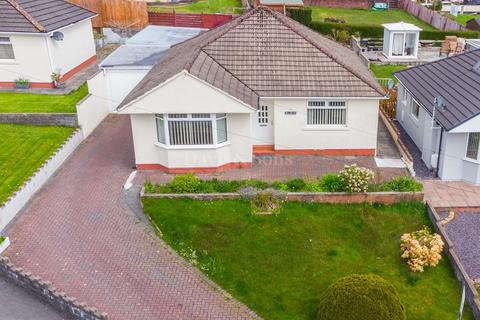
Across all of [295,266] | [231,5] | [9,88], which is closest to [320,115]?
[295,266]

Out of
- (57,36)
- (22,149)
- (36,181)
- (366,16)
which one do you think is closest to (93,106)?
(22,149)

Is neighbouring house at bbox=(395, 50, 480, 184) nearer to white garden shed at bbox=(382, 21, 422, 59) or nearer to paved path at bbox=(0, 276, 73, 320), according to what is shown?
white garden shed at bbox=(382, 21, 422, 59)

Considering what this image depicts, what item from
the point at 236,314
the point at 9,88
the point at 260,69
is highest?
the point at 260,69

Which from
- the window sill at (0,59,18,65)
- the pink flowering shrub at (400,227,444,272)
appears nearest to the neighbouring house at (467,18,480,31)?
the pink flowering shrub at (400,227,444,272)

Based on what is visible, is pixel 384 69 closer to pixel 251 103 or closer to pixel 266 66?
pixel 266 66

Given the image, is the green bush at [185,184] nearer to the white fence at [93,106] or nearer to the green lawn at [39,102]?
the white fence at [93,106]

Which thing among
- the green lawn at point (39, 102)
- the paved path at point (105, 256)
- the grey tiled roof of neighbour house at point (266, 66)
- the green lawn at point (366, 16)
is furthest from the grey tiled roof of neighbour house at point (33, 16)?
the green lawn at point (366, 16)

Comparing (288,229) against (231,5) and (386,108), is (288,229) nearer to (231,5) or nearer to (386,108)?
(386,108)
